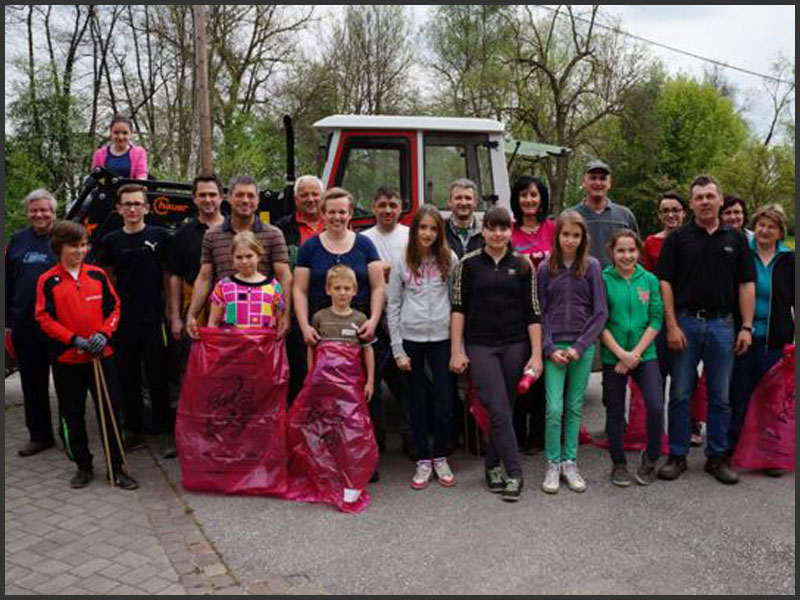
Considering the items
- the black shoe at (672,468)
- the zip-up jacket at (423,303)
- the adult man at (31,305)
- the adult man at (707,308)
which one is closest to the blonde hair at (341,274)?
the zip-up jacket at (423,303)

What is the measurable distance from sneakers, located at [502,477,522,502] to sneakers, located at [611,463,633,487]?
26.2 inches

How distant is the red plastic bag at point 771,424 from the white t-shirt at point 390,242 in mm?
2565

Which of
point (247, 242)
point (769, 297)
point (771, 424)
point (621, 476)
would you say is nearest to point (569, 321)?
point (621, 476)

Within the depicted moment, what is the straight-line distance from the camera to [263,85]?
2614 centimetres

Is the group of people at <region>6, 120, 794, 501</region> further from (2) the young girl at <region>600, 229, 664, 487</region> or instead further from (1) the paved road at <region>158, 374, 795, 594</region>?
(1) the paved road at <region>158, 374, 795, 594</region>

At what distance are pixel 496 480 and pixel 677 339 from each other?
145cm

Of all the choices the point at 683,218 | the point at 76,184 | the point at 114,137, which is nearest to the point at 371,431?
the point at 683,218

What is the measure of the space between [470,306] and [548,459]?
111 cm

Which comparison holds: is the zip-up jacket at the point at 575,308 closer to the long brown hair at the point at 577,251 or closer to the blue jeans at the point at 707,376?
the long brown hair at the point at 577,251

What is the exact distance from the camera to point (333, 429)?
4215 millimetres

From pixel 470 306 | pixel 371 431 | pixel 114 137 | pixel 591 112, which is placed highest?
pixel 591 112

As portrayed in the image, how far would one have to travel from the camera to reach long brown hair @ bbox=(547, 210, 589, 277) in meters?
4.39

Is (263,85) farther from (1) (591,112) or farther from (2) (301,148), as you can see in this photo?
(1) (591,112)

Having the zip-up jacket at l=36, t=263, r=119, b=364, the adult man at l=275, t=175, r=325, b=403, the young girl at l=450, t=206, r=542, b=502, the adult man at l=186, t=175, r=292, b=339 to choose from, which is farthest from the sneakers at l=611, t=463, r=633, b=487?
the zip-up jacket at l=36, t=263, r=119, b=364
